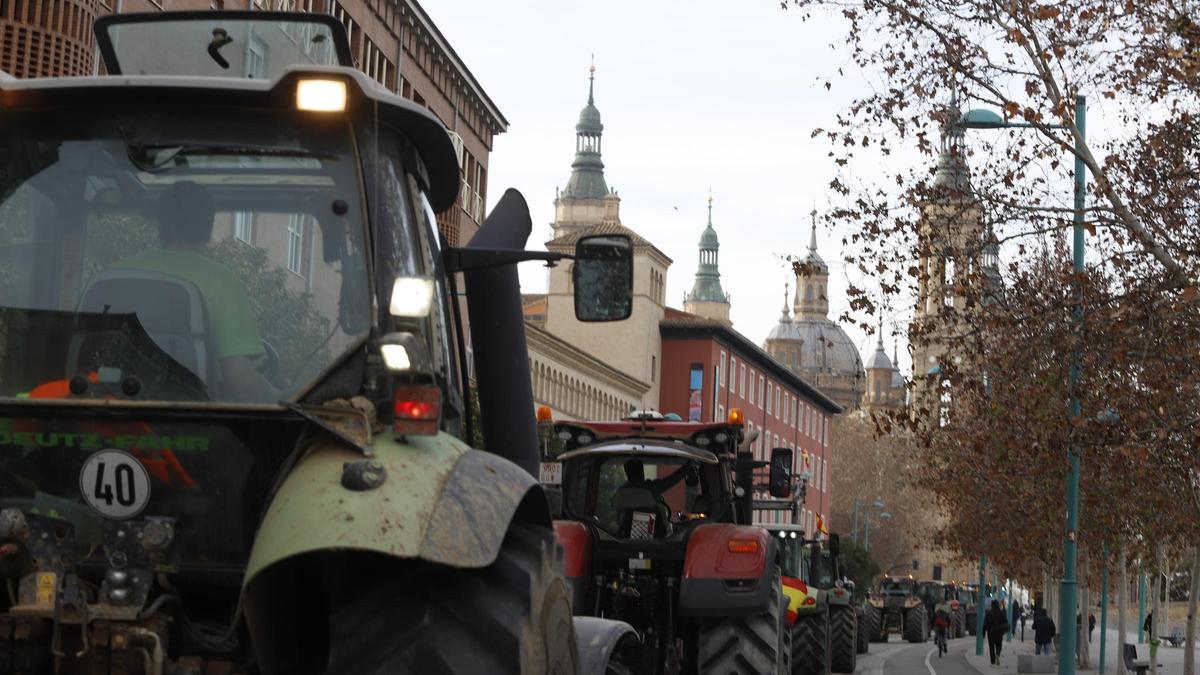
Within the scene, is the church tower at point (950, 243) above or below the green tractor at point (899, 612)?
above

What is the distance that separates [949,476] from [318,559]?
148 ft

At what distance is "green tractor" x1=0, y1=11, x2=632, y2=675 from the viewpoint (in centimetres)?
434

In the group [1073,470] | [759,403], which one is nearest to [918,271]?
[1073,470]

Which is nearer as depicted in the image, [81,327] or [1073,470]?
[81,327]

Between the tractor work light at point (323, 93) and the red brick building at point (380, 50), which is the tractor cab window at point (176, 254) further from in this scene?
the red brick building at point (380, 50)

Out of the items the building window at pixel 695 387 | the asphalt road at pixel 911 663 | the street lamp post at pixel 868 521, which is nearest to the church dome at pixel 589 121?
the street lamp post at pixel 868 521

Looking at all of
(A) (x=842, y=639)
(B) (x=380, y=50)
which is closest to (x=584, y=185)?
(B) (x=380, y=50)

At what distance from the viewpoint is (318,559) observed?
447cm

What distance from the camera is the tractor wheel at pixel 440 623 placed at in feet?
14.1

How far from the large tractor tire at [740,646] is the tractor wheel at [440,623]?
948 centimetres

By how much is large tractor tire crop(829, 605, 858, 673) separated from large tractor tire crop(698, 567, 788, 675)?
19910 mm

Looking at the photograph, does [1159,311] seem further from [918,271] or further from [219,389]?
[219,389]

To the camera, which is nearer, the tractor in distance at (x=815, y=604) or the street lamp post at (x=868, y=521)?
the tractor in distance at (x=815, y=604)

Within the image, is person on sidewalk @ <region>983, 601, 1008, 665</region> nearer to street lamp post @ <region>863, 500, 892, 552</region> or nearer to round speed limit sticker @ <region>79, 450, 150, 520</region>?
round speed limit sticker @ <region>79, 450, 150, 520</region>
